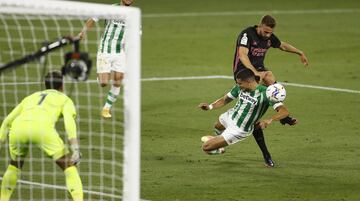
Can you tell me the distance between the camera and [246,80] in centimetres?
1614

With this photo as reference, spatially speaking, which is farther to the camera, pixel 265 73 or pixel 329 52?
pixel 329 52

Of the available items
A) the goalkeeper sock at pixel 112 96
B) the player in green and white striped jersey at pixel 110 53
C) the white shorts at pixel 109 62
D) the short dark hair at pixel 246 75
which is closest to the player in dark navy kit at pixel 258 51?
the short dark hair at pixel 246 75

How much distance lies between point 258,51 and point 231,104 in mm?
4975

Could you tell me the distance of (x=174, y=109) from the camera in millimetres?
22141

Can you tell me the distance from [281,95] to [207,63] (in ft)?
38.5

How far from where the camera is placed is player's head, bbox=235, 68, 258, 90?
1612 cm

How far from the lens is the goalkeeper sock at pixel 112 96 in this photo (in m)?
19.8

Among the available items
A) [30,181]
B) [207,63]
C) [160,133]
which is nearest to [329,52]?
[207,63]

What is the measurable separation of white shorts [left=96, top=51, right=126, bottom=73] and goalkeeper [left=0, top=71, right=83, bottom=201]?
6481 mm

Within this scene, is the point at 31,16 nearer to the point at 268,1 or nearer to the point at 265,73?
the point at 265,73


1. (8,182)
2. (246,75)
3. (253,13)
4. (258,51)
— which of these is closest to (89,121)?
(258,51)

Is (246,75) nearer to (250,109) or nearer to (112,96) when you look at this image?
(250,109)

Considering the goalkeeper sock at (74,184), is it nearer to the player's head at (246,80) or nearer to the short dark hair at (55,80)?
the short dark hair at (55,80)

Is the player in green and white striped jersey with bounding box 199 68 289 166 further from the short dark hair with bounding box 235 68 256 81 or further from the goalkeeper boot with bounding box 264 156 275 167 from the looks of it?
the goalkeeper boot with bounding box 264 156 275 167
